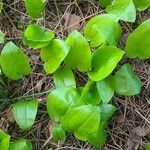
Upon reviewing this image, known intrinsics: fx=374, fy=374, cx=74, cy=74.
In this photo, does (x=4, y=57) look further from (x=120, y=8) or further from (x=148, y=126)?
(x=148, y=126)

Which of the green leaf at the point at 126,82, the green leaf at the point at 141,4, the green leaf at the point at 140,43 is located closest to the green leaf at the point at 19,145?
the green leaf at the point at 126,82

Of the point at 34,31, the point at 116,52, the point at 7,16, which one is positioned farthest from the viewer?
the point at 7,16

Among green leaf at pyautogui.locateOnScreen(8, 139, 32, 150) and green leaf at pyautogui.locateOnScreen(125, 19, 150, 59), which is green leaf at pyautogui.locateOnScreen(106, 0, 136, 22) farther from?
green leaf at pyautogui.locateOnScreen(8, 139, 32, 150)

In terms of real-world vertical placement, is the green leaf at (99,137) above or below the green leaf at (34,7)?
below

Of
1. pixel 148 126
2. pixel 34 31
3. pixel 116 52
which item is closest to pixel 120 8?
pixel 116 52

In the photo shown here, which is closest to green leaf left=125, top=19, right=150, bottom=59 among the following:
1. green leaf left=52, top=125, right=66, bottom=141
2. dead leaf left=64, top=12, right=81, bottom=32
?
dead leaf left=64, top=12, right=81, bottom=32

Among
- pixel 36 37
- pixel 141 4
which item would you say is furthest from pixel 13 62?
pixel 141 4

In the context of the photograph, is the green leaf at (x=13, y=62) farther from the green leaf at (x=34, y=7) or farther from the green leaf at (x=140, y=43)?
the green leaf at (x=140, y=43)
